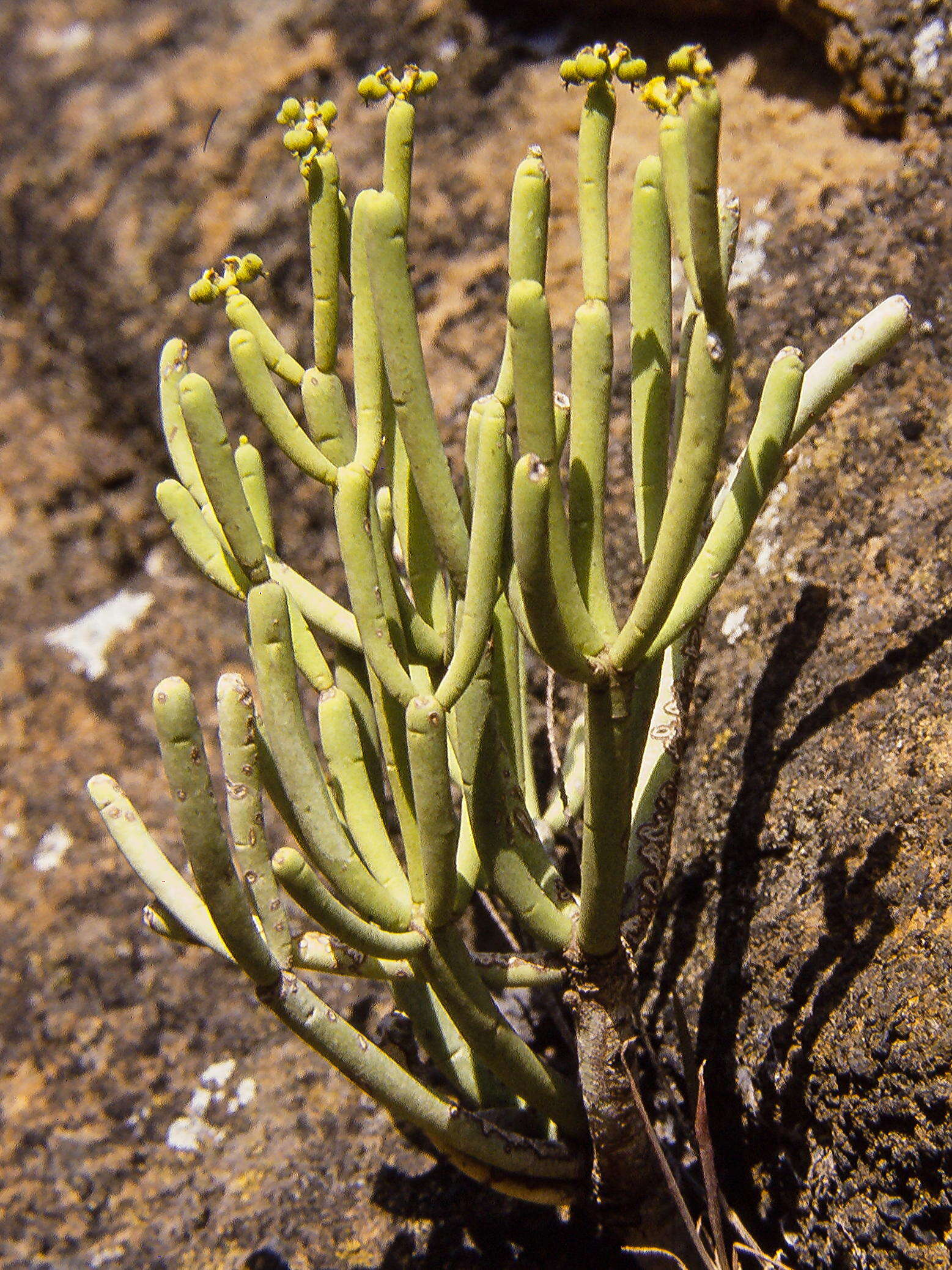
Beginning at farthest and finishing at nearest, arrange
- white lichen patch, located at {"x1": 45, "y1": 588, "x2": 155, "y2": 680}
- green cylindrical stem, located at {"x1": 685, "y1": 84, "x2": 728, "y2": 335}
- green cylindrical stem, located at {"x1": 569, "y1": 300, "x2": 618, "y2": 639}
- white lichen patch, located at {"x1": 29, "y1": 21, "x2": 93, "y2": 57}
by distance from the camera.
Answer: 1. white lichen patch, located at {"x1": 29, "y1": 21, "x2": 93, "y2": 57}
2. white lichen patch, located at {"x1": 45, "y1": 588, "x2": 155, "y2": 680}
3. green cylindrical stem, located at {"x1": 569, "y1": 300, "x2": 618, "y2": 639}
4. green cylindrical stem, located at {"x1": 685, "y1": 84, "x2": 728, "y2": 335}

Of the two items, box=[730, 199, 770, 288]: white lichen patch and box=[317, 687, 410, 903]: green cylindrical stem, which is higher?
box=[730, 199, 770, 288]: white lichen patch

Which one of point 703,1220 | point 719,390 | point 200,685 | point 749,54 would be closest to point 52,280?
point 200,685

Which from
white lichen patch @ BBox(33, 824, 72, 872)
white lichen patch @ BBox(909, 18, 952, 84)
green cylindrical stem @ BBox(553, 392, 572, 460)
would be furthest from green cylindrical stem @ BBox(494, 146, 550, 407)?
white lichen patch @ BBox(33, 824, 72, 872)

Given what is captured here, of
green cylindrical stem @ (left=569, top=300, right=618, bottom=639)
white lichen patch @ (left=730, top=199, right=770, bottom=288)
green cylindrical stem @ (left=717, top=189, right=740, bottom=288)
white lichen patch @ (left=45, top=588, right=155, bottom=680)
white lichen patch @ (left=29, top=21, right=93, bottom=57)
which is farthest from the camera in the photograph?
white lichen patch @ (left=29, top=21, right=93, bottom=57)

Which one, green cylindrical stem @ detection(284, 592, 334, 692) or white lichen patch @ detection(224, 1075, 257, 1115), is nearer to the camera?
green cylindrical stem @ detection(284, 592, 334, 692)

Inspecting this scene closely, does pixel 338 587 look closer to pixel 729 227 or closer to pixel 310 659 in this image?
pixel 310 659

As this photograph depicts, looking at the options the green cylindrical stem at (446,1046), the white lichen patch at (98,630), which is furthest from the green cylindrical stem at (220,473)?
the white lichen patch at (98,630)

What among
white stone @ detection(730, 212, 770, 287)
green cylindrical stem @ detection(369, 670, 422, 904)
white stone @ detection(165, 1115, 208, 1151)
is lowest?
white stone @ detection(165, 1115, 208, 1151)

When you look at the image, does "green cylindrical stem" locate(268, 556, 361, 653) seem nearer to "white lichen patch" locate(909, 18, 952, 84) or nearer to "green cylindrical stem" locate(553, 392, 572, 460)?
"green cylindrical stem" locate(553, 392, 572, 460)
